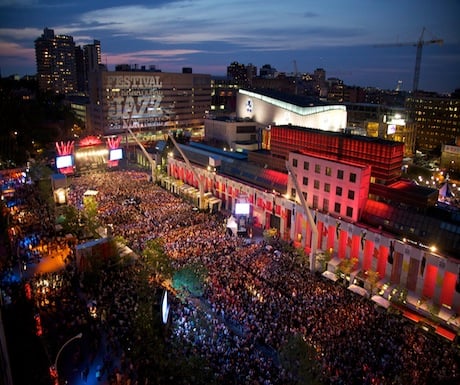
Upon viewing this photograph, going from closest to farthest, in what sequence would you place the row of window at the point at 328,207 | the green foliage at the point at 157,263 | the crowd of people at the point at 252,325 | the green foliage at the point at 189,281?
the crowd of people at the point at 252,325 → the green foliage at the point at 189,281 → the green foliage at the point at 157,263 → the row of window at the point at 328,207

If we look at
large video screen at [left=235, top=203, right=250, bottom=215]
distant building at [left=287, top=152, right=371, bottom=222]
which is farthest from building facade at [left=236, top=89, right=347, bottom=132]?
large video screen at [left=235, top=203, right=250, bottom=215]

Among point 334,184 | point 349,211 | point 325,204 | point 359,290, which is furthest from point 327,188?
point 359,290

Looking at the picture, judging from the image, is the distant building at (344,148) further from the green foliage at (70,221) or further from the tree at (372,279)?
the green foliage at (70,221)

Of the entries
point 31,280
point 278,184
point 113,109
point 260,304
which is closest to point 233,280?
point 260,304

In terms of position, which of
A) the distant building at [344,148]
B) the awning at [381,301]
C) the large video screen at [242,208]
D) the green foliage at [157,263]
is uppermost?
the distant building at [344,148]

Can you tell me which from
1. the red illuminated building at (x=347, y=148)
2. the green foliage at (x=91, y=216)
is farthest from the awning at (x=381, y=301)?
the green foliage at (x=91, y=216)

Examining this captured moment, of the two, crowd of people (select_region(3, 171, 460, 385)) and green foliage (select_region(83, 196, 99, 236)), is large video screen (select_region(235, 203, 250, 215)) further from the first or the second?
green foliage (select_region(83, 196, 99, 236))
